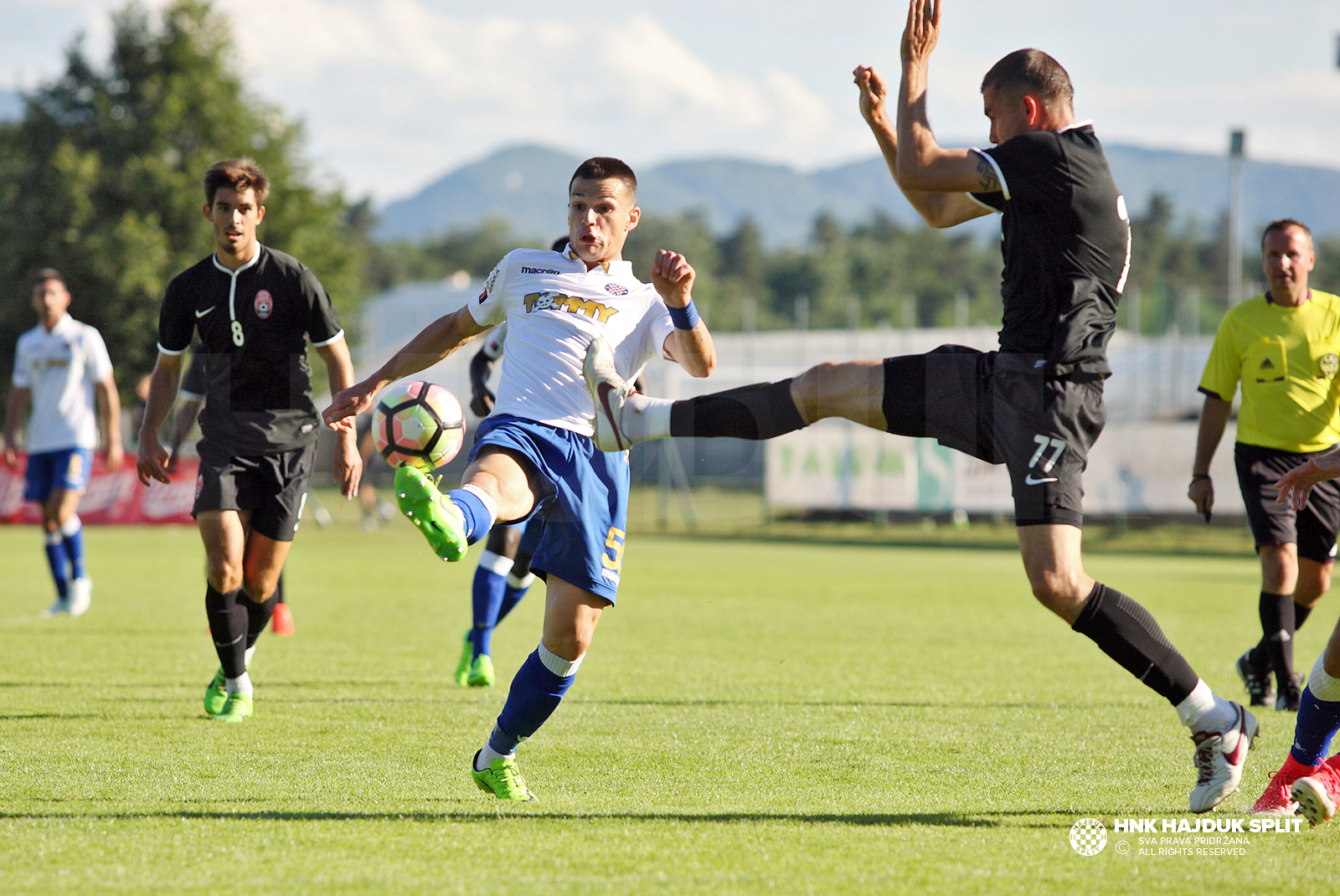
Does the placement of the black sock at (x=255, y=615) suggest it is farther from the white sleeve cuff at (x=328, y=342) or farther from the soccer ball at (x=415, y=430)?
the soccer ball at (x=415, y=430)

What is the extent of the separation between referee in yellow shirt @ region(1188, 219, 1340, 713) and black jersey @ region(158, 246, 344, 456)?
4724 millimetres

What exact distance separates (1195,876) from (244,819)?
293cm

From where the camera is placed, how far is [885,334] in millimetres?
36250

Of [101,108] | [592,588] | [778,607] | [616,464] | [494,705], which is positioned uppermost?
[101,108]

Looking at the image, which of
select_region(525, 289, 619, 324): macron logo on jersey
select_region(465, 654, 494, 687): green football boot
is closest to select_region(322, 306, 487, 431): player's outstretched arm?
select_region(525, 289, 619, 324): macron logo on jersey

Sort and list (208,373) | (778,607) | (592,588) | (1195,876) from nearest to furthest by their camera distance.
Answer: (1195,876), (592,588), (208,373), (778,607)

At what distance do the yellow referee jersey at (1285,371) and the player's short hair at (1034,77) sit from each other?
3.21m

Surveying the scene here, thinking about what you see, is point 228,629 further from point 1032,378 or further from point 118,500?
point 118,500

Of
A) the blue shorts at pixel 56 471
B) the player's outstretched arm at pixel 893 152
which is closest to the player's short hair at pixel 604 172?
the player's outstretched arm at pixel 893 152

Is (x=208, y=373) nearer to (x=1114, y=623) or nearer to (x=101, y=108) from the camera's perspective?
(x=1114, y=623)

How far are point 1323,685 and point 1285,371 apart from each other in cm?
290

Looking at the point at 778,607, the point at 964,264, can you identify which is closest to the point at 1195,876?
the point at 778,607

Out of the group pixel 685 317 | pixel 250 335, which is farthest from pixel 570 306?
pixel 250 335

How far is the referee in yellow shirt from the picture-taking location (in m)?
6.91
